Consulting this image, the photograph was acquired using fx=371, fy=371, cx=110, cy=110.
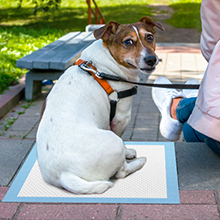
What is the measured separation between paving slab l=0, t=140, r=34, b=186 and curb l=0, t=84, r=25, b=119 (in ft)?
5.70

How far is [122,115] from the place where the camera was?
3.21 meters

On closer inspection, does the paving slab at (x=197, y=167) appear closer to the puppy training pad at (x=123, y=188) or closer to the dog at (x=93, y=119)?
the puppy training pad at (x=123, y=188)

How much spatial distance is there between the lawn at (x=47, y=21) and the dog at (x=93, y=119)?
3.54 meters

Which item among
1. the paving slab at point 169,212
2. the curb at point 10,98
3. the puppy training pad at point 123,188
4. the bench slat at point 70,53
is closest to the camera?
the paving slab at point 169,212

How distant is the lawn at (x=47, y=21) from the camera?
810cm

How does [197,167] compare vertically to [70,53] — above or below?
above

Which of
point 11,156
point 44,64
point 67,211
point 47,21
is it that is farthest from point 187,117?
point 47,21

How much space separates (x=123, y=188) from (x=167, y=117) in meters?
1.42

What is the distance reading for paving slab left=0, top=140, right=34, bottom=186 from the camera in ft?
10.7

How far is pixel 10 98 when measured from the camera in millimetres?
5879

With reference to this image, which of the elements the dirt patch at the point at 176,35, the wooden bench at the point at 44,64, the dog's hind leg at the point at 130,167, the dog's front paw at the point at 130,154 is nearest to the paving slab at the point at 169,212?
the dog's hind leg at the point at 130,167

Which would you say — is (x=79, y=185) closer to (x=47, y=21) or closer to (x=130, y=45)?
(x=130, y=45)

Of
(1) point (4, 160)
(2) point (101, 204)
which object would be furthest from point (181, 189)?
(1) point (4, 160)

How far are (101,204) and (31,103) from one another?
3.72 m
